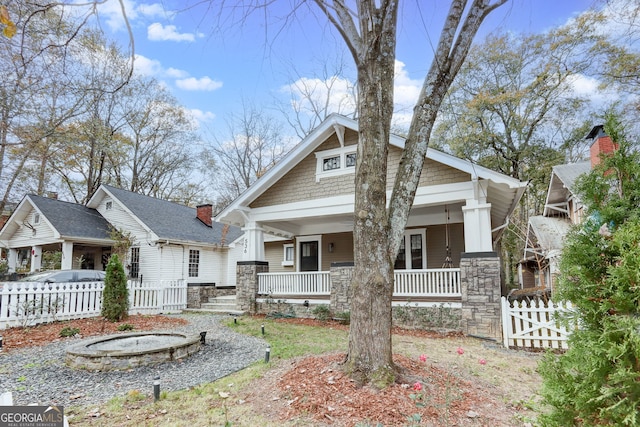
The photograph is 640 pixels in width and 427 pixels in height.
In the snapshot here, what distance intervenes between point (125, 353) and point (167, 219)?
44.4ft

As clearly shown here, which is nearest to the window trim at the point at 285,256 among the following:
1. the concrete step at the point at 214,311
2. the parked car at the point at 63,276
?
the concrete step at the point at 214,311

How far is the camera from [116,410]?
383 centimetres

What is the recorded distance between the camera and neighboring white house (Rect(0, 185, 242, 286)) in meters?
16.2

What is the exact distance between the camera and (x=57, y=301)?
994cm

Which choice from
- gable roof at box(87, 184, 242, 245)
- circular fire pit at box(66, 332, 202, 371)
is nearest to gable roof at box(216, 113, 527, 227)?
gable roof at box(87, 184, 242, 245)

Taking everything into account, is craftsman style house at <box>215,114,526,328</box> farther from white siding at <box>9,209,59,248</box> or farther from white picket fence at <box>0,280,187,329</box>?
white siding at <box>9,209,59,248</box>

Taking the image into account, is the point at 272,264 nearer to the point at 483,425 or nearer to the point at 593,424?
the point at 483,425

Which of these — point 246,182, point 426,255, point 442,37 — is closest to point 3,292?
point 442,37

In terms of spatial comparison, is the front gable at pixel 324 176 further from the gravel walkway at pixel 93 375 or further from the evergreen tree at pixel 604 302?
the evergreen tree at pixel 604 302

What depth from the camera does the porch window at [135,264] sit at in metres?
16.8

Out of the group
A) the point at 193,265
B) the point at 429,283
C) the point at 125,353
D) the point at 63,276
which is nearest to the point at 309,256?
the point at 429,283

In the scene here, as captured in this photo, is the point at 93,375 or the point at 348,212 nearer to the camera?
the point at 93,375

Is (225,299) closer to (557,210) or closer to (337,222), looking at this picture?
(337,222)

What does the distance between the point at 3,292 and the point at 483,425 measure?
11373 mm
